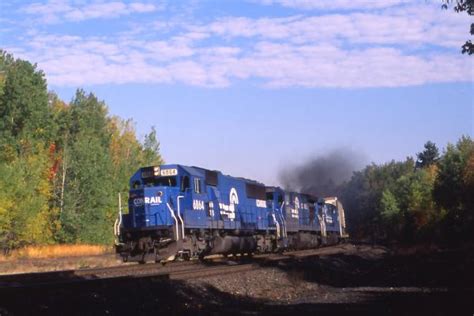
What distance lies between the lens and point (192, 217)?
25.1 m

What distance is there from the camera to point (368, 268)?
27219mm

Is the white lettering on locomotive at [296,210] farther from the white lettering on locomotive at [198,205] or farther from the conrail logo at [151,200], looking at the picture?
the conrail logo at [151,200]

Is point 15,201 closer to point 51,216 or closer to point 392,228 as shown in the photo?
point 51,216

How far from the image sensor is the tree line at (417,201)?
176 ft

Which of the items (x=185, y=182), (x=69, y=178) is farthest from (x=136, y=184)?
(x=69, y=178)

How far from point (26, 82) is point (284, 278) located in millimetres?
44323

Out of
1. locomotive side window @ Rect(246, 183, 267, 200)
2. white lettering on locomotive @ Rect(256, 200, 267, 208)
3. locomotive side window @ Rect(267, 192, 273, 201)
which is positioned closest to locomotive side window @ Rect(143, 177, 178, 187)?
locomotive side window @ Rect(246, 183, 267, 200)

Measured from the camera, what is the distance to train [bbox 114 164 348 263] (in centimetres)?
2400

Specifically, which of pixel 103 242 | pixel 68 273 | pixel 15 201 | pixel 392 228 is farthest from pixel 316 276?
pixel 392 228

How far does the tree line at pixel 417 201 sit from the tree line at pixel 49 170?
29.2 meters

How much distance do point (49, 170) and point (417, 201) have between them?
42861 millimetres

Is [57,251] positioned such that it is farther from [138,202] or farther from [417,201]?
[417,201]

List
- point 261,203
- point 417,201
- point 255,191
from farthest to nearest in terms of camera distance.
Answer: point 417,201
point 261,203
point 255,191

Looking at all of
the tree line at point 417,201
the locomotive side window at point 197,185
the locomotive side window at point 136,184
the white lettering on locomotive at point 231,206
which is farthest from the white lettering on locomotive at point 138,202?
the tree line at point 417,201
